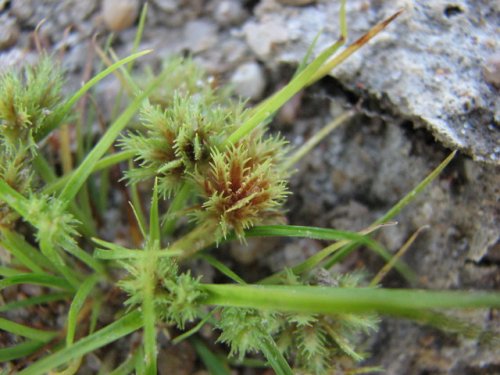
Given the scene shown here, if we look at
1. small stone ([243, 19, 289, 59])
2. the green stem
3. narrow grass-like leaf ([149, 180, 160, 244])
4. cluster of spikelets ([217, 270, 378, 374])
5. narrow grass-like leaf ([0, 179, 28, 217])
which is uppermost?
narrow grass-like leaf ([0, 179, 28, 217])

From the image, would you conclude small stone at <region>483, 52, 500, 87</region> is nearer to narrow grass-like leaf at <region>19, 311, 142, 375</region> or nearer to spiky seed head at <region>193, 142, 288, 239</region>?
spiky seed head at <region>193, 142, 288, 239</region>

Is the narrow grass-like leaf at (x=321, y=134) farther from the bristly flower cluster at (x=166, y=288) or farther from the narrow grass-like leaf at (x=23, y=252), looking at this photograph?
the narrow grass-like leaf at (x=23, y=252)

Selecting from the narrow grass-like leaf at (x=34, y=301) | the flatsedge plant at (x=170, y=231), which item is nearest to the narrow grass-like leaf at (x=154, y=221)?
the flatsedge plant at (x=170, y=231)

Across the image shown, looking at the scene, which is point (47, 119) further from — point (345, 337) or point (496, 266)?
point (496, 266)

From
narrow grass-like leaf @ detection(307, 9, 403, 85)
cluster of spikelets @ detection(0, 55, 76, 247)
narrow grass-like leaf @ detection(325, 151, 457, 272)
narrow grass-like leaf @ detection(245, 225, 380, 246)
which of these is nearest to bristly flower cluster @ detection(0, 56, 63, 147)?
cluster of spikelets @ detection(0, 55, 76, 247)

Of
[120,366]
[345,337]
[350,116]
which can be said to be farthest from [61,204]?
[350,116]

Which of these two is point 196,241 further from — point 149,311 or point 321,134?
point 321,134

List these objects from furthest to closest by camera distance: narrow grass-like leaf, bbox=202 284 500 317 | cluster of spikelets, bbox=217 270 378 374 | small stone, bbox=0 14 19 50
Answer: small stone, bbox=0 14 19 50 < cluster of spikelets, bbox=217 270 378 374 < narrow grass-like leaf, bbox=202 284 500 317
